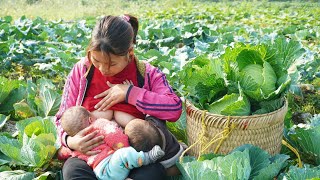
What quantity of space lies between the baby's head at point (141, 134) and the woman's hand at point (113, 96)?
185mm

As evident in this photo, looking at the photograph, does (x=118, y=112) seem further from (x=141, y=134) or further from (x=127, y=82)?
(x=141, y=134)

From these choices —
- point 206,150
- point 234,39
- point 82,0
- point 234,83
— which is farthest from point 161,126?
point 82,0

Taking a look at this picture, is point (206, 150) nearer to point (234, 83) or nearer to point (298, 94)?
point (234, 83)

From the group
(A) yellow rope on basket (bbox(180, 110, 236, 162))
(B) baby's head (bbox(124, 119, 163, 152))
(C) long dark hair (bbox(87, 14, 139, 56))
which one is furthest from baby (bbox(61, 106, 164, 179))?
(C) long dark hair (bbox(87, 14, 139, 56))

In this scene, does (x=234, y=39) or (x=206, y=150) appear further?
(x=234, y=39)

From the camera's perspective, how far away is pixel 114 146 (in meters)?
2.59

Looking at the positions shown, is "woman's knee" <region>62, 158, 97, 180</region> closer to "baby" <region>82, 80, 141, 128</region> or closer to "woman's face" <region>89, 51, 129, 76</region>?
"baby" <region>82, 80, 141, 128</region>

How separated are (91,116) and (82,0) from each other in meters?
15.5

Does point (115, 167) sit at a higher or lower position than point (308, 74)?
higher

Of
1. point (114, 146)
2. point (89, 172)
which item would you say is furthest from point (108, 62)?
point (89, 172)

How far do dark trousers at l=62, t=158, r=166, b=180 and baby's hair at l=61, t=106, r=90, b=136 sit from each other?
20 centimetres

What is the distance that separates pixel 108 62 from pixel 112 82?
0.29 meters

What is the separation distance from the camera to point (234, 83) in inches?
111

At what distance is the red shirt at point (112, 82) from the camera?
2.83 m
